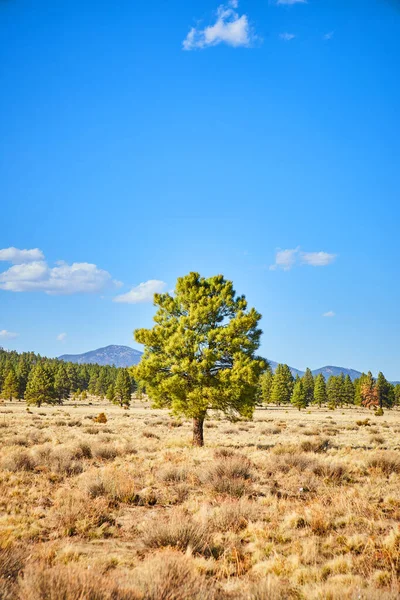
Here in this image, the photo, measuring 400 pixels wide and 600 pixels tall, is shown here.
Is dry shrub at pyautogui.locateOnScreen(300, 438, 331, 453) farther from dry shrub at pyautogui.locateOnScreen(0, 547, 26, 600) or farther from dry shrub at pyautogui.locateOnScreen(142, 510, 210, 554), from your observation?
dry shrub at pyautogui.locateOnScreen(0, 547, 26, 600)

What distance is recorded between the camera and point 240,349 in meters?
18.5

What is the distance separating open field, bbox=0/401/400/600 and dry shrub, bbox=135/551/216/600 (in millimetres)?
16

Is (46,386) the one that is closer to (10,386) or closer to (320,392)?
(10,386)

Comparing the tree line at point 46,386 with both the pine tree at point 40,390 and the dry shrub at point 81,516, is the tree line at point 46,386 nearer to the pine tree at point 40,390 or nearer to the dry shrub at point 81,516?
the pine tree at point 40,390

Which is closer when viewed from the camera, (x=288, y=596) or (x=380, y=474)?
(x=288, y=596)

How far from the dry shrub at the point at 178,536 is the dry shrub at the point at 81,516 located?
1379 mm

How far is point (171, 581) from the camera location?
461 cm

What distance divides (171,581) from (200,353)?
551 inches

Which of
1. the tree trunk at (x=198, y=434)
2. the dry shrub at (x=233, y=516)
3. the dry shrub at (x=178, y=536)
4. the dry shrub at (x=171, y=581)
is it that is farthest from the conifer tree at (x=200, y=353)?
the dry shrub at (x=171, y=581)

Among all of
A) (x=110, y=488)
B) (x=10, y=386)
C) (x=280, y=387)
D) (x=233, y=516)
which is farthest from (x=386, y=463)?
(x=10, y=386)

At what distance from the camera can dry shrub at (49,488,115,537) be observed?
7.42 m

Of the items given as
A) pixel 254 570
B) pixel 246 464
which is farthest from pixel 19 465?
pixel 254 570

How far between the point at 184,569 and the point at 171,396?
13817 mm

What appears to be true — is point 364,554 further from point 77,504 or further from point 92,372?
point 92,372
